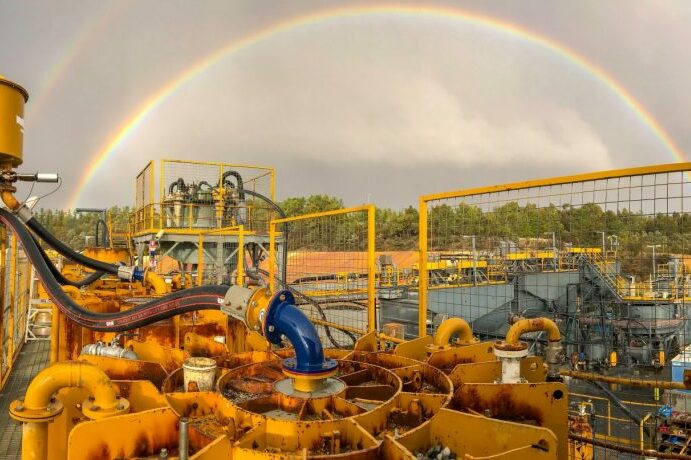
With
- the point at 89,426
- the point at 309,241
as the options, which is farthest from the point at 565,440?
the point at 309,241

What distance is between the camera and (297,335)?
8.32ft

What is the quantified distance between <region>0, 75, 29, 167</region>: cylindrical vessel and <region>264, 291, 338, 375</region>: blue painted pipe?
455cm

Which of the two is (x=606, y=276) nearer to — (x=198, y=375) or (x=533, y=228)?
(x=533, y=228)

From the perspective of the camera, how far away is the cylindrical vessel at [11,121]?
5.27m

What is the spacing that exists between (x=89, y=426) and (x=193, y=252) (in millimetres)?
12168

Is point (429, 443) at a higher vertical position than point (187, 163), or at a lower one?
lower

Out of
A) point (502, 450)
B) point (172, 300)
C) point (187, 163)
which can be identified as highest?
point (187, 163)

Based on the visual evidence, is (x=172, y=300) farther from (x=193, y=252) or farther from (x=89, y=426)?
(x=193, y=252)

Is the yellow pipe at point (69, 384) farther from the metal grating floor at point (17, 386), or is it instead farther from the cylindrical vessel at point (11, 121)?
the cylindrical vessel at point (11, 121)

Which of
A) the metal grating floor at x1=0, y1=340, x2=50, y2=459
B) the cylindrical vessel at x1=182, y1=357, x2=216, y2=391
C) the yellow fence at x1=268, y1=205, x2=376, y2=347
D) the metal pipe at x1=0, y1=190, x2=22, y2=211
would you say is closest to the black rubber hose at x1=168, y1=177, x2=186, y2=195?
the metal grating floor at x1=0, y1=340, x2=50, y2=459

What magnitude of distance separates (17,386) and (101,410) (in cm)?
635

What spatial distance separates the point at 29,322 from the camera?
11422 millimetres

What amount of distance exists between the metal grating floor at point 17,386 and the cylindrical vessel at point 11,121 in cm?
313

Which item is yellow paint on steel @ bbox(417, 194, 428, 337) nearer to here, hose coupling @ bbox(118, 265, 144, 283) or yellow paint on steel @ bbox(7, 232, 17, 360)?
hose coupling @ bbox(118, 265, 144, 283)
